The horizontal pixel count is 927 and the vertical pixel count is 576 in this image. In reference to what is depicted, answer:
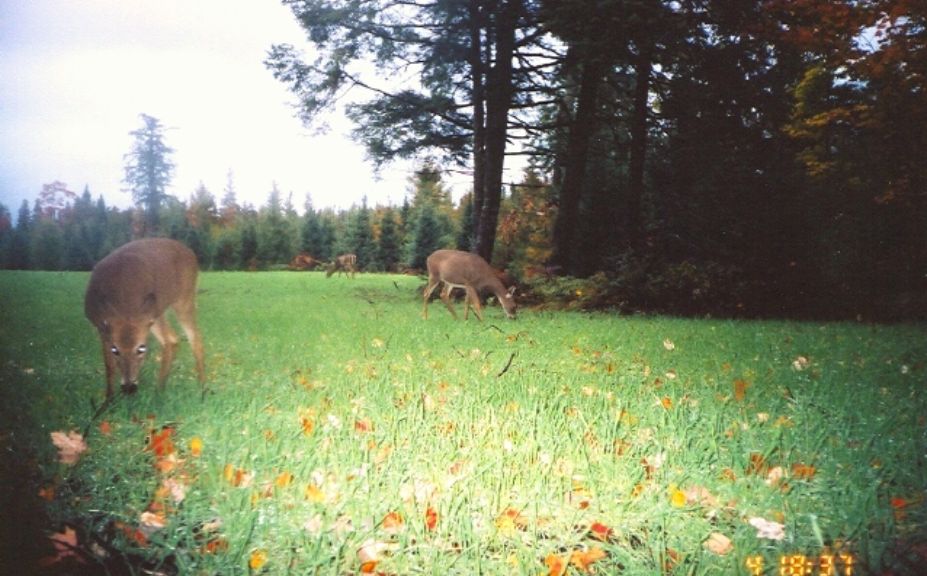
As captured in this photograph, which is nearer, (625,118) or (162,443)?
(162,443)

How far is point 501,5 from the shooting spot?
3488 mm

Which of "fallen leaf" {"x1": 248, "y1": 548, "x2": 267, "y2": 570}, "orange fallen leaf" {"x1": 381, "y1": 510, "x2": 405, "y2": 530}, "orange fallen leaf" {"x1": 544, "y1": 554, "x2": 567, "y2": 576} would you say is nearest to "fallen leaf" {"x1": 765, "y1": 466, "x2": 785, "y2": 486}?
"orange fallen leaf" {"x1": 544, "y1": 554, "x2": 567, "y2": 576}

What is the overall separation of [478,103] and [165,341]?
2.72 metres

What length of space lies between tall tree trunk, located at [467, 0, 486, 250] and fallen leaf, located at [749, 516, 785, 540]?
267cm

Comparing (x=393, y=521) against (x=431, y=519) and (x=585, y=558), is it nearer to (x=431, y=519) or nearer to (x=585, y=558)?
(x=431, y=519)

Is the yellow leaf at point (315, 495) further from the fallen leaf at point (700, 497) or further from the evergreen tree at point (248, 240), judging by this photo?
the evergreen tree at point (248, 240)

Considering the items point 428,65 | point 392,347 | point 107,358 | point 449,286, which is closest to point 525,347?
point 449,286

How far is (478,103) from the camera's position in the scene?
11.8ft

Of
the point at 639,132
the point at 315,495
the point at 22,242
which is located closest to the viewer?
the point at 315,495

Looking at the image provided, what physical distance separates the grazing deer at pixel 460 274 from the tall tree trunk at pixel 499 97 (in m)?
0.51

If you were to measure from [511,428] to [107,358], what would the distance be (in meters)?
2.20

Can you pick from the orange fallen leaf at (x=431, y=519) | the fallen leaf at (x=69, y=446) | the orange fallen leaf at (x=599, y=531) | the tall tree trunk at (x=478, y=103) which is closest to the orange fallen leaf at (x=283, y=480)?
the orange fallen leaf at (x=431, y=519)

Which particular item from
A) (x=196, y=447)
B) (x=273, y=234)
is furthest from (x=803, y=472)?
(x=273, y=234)
